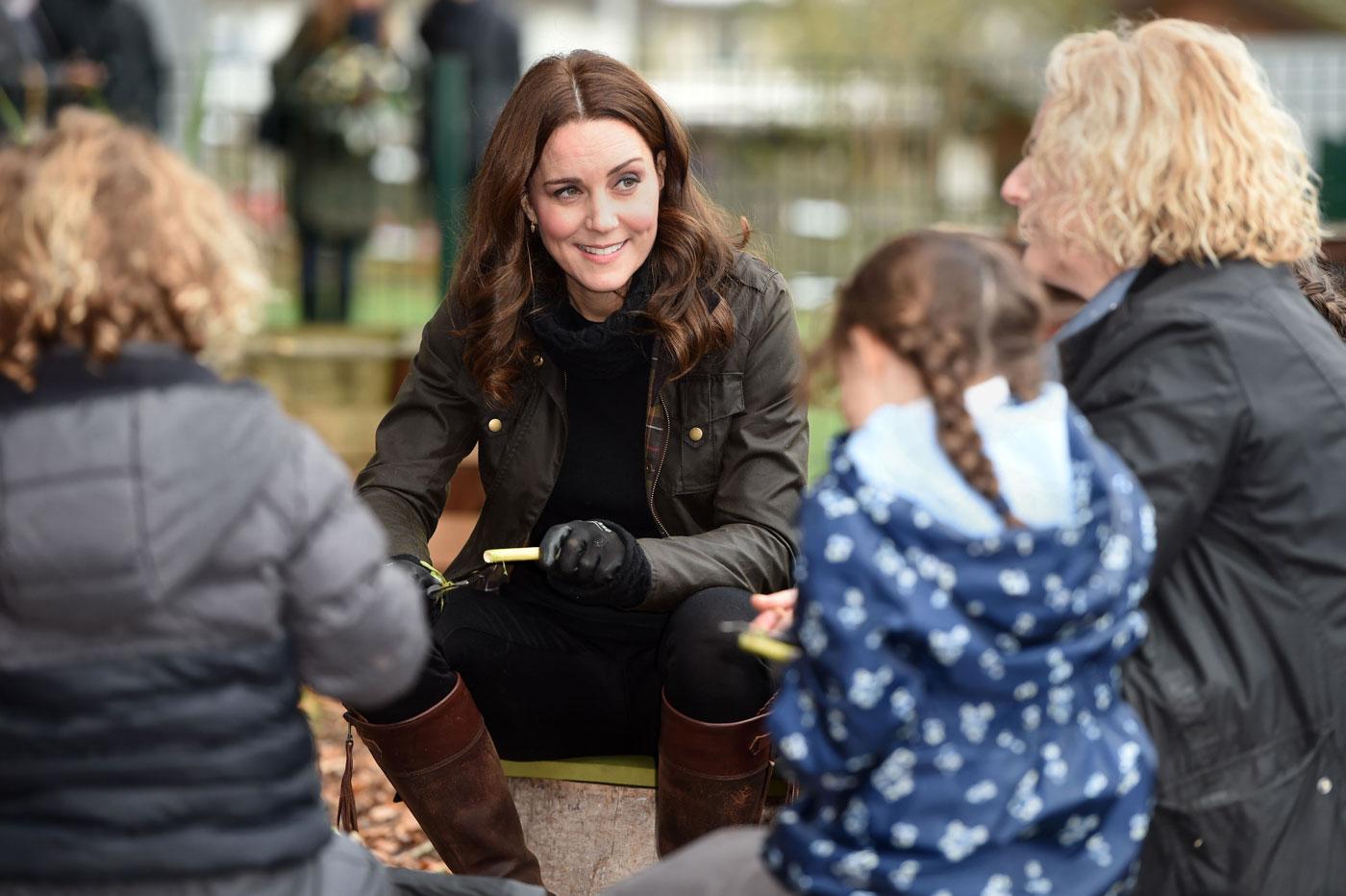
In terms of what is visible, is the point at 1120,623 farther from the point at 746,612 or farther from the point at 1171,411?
the point at 746,612

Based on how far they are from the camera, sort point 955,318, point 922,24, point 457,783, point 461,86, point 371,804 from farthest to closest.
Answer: point 922,24
point 461,86
point 371,804
point 457,783
point 955,318

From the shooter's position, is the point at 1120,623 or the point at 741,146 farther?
the point at 741,146

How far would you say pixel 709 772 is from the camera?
2.87m

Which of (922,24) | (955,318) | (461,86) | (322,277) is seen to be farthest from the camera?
(922,24)

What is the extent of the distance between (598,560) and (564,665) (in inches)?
13.7

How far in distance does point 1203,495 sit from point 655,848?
1.27 m

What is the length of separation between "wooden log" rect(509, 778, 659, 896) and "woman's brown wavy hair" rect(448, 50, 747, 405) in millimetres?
721

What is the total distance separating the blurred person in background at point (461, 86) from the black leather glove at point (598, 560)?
201 inches

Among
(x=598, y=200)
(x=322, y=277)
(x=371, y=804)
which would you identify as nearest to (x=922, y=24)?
(x=322, y=277)

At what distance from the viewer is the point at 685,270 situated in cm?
318

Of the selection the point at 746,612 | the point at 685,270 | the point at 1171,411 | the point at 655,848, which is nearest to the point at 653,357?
the point at 685,270

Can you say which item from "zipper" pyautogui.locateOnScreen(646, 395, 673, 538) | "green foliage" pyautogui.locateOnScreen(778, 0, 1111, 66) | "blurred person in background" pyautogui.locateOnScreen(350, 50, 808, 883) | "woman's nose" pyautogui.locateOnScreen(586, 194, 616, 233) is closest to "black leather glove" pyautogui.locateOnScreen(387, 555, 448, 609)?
"blurred person in background" pyautogui.locateOnScreen(350, 50, 808, 883)

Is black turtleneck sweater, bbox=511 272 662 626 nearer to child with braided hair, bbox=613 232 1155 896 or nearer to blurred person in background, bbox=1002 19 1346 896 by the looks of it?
blurred person in background, bbox=1002 19 1346 896

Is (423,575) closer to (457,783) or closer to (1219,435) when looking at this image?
(457,783)
